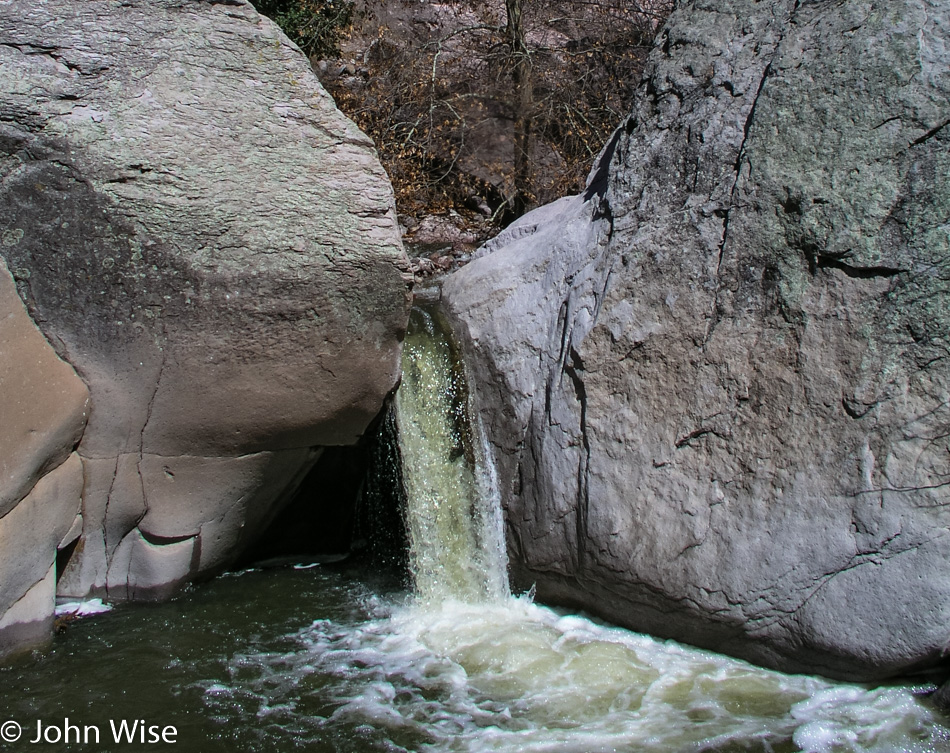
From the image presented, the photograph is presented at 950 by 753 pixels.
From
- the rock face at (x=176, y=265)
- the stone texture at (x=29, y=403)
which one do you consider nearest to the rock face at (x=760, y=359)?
the rock face at (x=176, y=265)

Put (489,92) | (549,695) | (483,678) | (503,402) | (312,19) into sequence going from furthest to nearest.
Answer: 1. (489,92)
2. (312,19)
3. (503,402)
4. (483,678)
5. (549,695)

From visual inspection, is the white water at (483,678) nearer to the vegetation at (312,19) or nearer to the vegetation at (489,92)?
the vegetation at (489,92)

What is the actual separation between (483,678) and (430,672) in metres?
0.22

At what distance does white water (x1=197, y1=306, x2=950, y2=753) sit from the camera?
9.93ft

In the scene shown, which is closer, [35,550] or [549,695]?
[549,695]

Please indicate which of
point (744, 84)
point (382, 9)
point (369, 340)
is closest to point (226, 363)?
point (369, 340)

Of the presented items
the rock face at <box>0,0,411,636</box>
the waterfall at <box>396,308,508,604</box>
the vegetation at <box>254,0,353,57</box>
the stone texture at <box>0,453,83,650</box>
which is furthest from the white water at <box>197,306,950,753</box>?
the vegetation at <box>254,0,353,57</box>

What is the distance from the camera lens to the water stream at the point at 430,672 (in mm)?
3027

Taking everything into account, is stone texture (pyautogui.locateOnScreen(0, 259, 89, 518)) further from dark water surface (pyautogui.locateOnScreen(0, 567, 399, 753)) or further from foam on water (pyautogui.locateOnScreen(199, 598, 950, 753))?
foam on water (pyautogui.locateOnScreen(199, 598, 950, 753))

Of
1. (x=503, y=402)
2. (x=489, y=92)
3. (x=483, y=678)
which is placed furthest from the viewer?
(x=489, y=92)

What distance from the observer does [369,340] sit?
3.85m

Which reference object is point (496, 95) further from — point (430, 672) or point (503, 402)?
point (430, 672)

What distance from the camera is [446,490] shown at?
13.7 feet

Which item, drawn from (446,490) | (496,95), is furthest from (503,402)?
(496,95)
